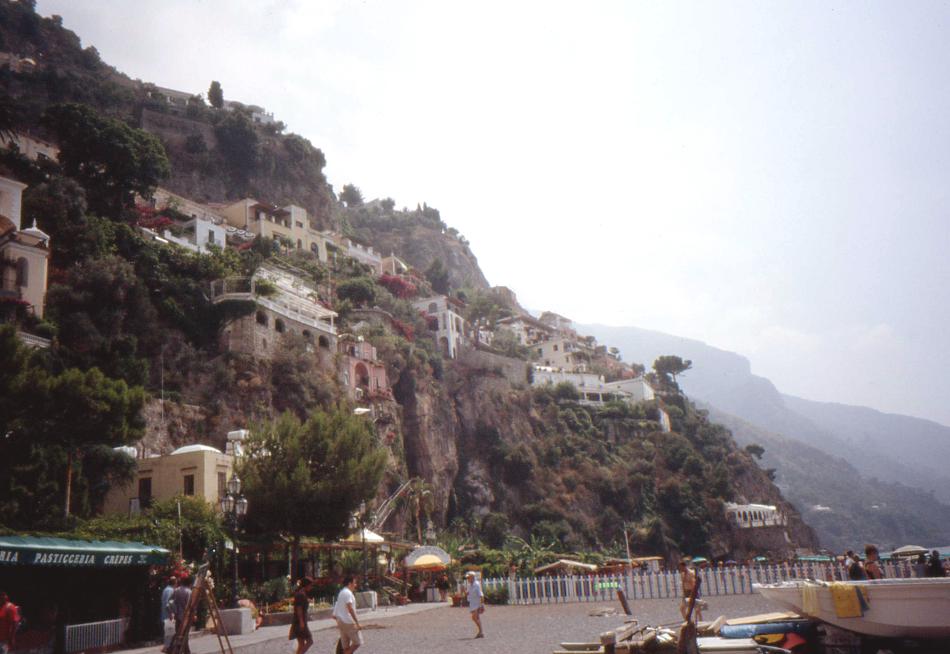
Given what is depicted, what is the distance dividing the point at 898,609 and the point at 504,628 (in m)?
8.72

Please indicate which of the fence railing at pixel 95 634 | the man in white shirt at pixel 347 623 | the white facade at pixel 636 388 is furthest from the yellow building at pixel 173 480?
the white facade at pixel 636 388

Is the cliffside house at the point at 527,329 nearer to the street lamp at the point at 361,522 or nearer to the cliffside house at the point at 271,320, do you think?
the cliffside house at the point at 271,320

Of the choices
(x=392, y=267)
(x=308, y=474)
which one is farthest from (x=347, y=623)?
(x=392, y=267)

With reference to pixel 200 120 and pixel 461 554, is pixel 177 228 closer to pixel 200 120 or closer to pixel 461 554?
pixel 200 120

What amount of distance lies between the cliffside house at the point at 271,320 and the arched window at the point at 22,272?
1144 centimetres

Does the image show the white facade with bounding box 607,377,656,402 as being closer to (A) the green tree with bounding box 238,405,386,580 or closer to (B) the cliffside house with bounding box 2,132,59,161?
(B) the cliffside house with bounding box 2,132,59,161

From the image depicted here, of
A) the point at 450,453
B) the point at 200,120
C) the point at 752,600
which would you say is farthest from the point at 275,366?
the point at 200,120

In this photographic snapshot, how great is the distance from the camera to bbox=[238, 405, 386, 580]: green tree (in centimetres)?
2547

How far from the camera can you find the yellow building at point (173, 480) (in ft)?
89.9

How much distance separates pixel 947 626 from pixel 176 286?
130 feet

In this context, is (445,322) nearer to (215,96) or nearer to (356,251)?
(356,251)

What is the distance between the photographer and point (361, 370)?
50250 mm

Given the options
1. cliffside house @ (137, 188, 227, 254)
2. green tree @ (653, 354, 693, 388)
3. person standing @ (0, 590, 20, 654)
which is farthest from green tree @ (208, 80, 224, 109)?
person standing @ (0, 590, 20, 654)

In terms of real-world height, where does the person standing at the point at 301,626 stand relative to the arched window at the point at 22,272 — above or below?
below
